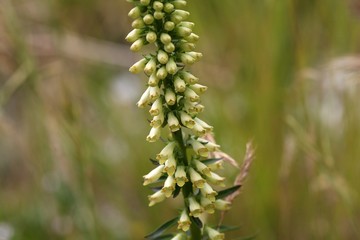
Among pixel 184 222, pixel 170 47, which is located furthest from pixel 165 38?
pixel 184 222

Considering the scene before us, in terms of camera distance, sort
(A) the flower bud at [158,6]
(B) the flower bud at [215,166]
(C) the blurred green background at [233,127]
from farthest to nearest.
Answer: (C) the blurred green background at [233,127], (B) the flower bud at [215,166], (A) the flower bud at [158,6]

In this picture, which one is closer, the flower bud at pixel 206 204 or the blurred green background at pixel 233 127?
the flower bud at pixel 206 204

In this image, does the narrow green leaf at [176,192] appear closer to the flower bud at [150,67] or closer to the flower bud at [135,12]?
the flower bud at [150,67]

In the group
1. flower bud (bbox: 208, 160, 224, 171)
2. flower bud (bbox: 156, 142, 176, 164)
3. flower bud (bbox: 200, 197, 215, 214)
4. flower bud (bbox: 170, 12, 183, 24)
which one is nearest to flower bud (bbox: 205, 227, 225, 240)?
flower bud (bbox: 200, 197, 215, 214)

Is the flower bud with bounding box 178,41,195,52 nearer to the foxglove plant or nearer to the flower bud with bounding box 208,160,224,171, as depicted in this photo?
the foxglove plant

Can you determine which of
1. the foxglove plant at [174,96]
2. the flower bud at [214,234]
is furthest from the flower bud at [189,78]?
the flower bud at [214,234]

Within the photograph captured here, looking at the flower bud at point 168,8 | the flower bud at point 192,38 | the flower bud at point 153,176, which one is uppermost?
the flower bud at point 168,8

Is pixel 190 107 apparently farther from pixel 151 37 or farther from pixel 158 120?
pixel 151 37
